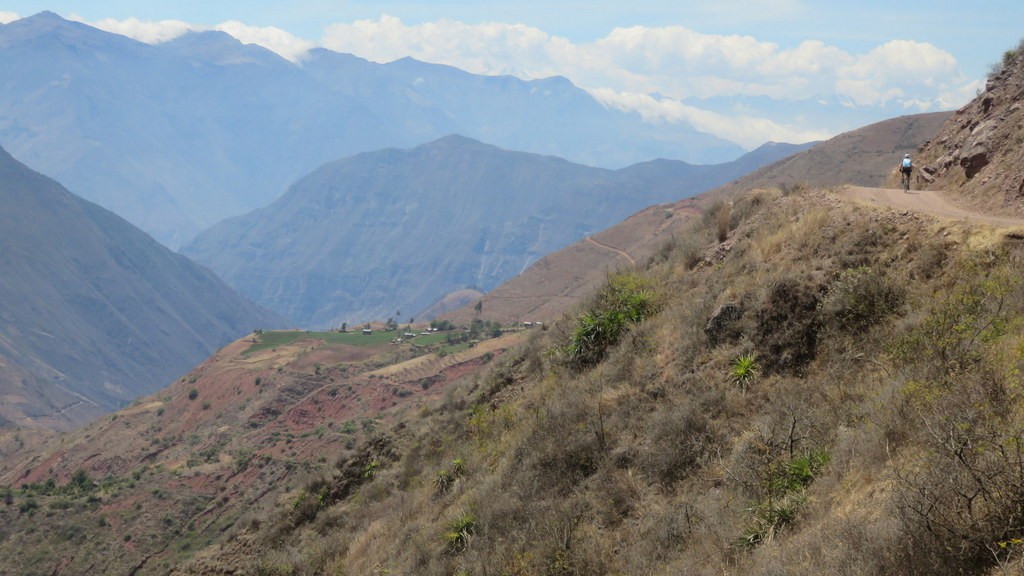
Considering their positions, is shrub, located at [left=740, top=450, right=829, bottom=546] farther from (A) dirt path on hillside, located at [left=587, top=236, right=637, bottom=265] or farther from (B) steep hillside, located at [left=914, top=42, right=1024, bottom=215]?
(A) dirt path on hillside, located at [left=587, top=236, right=637, bottom=265]

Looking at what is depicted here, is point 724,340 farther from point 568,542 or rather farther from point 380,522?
point 380,522

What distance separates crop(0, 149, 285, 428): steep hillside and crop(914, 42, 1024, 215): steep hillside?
115 meters

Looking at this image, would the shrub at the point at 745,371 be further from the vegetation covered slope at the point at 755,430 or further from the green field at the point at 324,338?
the green field at the point at 324,338

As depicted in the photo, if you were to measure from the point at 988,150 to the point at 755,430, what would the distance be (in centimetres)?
990

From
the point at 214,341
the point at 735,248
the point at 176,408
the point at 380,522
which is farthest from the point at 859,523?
the point at 214,341

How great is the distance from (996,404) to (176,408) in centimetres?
6226

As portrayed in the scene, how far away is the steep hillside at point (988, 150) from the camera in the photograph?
12672 mm

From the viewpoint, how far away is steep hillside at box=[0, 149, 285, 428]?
117 meters

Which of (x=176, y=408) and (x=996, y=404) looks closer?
(x=996, y=404)

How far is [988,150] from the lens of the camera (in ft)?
47.0

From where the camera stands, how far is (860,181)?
6612 centimetres

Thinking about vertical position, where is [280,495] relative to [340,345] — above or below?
above

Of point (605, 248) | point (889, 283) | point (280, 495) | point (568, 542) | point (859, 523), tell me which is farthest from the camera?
point (605, 248)

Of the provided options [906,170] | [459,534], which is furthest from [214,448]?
[906,170]
